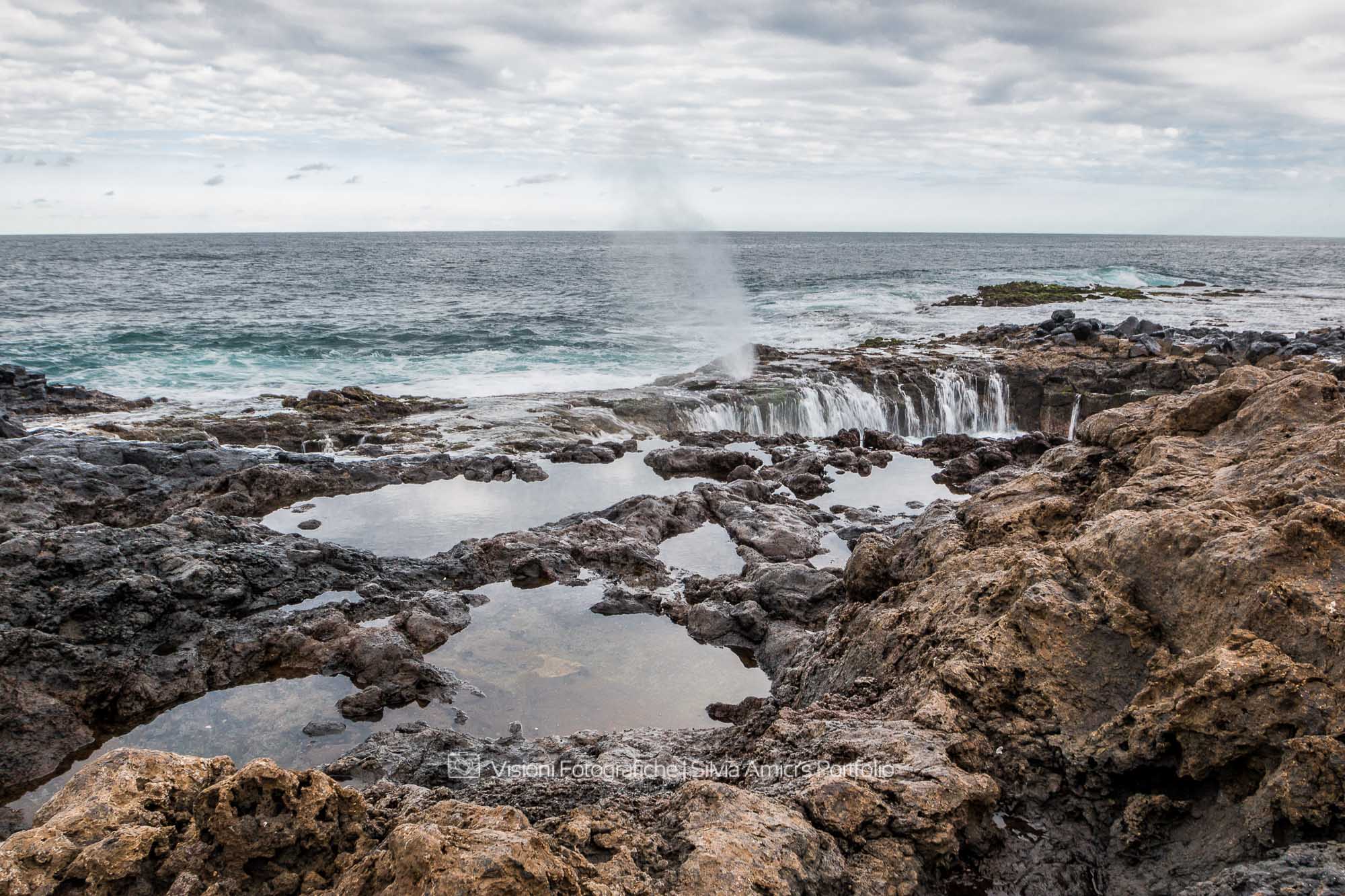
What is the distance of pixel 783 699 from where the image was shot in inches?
271

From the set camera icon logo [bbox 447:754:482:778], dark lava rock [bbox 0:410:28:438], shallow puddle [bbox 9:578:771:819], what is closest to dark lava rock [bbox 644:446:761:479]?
shallow puddle [bbox 9:578:771:819]

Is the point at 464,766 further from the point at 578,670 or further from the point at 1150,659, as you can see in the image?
the point at 1150,659

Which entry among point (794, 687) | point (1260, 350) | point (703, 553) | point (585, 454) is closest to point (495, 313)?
point (585, 454)

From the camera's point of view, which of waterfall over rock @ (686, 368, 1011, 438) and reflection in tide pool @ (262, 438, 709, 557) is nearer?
reflection in tide pool @ (262, 438, 709, 557)

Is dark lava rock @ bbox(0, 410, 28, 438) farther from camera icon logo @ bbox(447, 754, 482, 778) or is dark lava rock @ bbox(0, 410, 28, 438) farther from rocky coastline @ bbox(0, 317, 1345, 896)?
camera icon logo @ bbox(447, 754, 482, 778)

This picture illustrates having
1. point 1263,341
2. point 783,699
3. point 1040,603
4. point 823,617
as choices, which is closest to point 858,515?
point 823,617

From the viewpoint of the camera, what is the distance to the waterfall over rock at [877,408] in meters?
22.1

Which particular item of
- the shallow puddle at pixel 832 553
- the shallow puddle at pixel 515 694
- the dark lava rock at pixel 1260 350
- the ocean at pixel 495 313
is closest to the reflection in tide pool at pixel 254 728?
the shallow puddle at pixel 515 694

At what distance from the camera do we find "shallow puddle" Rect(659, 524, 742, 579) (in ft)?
39.8

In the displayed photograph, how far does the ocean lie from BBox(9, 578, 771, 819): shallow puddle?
1917 centimetres

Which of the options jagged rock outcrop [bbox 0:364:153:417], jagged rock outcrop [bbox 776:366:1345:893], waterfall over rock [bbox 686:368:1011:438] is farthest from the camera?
waterfall over rock [bbox 686:368:1011:438]

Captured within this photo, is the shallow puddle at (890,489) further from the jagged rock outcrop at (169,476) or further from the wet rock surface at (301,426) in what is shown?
the wet rock surface at (301,426)

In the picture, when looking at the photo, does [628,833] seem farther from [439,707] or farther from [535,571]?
[535,571]

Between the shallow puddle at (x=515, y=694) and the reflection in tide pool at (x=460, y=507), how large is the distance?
109 inches
